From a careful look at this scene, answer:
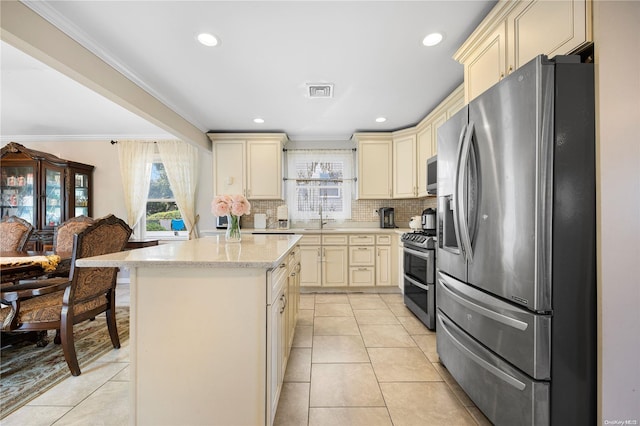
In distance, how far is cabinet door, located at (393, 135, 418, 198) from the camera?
386 centimetres

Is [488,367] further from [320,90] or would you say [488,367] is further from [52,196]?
[52,196]

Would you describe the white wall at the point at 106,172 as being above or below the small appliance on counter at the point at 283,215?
above

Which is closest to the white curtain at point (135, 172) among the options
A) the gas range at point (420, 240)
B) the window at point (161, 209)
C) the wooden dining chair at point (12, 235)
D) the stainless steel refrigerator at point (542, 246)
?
the window at point (161, 209)

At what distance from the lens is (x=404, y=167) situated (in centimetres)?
399

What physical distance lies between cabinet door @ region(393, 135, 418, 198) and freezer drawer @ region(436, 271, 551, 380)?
2416 mm

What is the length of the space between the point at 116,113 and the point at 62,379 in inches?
122

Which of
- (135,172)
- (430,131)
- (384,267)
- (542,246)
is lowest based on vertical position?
(384,267)

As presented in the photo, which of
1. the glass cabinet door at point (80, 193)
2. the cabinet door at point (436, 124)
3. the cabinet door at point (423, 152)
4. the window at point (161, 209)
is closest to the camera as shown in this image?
the cabinet door at point (436, 124)

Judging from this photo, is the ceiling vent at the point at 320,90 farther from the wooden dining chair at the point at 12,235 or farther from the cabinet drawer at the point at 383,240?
the wooden dining chair at the point at 12,235

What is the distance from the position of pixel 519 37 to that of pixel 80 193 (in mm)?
5698

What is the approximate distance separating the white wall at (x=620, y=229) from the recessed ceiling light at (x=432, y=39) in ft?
3.41

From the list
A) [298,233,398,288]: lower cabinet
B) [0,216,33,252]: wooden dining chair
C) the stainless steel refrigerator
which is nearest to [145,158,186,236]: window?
[0,216,33,252]: wooden dining chair

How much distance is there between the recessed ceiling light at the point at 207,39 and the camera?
77.1 inches

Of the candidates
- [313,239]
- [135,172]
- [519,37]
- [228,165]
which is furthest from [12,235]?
[519,37]
